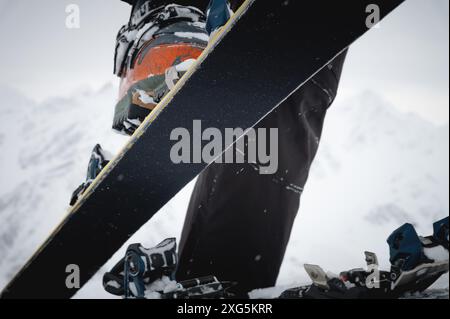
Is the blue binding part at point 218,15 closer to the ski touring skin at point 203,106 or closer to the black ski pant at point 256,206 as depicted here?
the ski touring skin at point 203,106

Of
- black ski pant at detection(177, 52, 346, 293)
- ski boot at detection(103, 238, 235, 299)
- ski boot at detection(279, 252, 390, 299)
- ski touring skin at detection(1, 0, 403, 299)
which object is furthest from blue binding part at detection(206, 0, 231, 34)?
ski boot at detection(279, 252, 390, 299)

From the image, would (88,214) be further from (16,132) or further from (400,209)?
(400,209)

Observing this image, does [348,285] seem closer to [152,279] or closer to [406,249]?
[406,249]

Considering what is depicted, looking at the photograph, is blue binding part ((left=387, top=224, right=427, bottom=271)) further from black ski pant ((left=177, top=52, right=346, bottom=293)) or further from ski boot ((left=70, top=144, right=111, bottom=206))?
ski boot ((left=70, top=144, right=111, bottom=206))

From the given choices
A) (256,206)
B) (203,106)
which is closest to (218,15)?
(203,106)

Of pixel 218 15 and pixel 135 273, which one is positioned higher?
pixel 218 15

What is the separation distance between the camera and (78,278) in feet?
5.05

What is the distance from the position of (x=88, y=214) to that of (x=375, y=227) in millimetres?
32408

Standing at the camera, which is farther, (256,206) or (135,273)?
(256,206)

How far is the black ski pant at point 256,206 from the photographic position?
4.91 ft

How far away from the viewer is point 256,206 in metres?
1.53

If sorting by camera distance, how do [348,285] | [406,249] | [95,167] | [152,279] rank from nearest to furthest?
[406,249]
[348,285]
[152,279]
[95,167]

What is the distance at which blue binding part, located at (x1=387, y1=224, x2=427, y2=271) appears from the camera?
0.67 m

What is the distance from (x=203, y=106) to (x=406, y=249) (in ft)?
2.51
